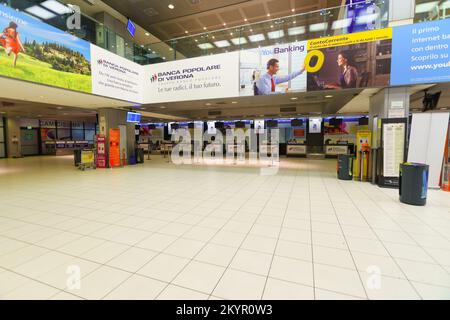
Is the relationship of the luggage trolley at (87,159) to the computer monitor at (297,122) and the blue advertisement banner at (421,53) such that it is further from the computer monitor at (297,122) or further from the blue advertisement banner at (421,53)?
the computer monitor at (297,122)

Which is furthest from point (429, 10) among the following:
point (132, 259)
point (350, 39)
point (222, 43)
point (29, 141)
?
point (29, 141)

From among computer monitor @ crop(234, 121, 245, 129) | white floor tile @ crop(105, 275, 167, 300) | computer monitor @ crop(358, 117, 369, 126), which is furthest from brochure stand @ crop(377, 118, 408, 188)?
computer monitor @ crop(234, 121, 245, 129)

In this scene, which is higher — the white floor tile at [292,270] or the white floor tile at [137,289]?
the white floor tile at [292,270]

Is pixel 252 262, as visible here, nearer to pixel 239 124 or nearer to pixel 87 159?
pixel 87 159

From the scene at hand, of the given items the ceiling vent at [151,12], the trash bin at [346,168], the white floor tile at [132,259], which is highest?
the ceiling vent at [151,12]

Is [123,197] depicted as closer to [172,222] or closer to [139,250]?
[172,222]

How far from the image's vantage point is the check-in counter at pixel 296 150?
1536cm

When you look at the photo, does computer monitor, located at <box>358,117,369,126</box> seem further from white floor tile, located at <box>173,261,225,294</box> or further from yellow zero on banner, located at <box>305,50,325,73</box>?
white floor tile, located at <box>173,261,225,294</box>

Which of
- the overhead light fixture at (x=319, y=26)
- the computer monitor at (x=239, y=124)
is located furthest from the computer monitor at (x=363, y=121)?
the overhead light fixture at (x=319, y=26)

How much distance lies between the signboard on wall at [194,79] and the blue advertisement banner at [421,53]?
4289 mm

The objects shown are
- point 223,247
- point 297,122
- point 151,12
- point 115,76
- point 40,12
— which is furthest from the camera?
point 297,122

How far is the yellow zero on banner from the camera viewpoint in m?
6.29

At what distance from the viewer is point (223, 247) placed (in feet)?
8.96

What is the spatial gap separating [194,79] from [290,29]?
3.47 metres
